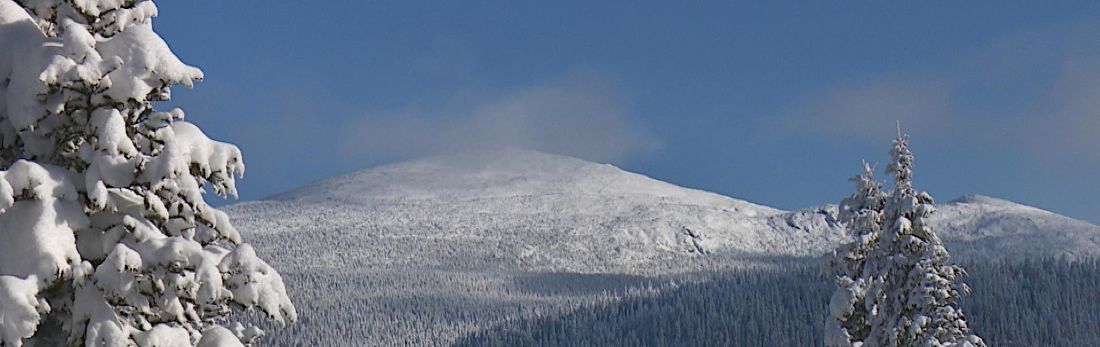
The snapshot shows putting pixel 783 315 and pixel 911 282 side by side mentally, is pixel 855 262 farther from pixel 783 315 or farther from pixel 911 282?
pixel 783 315

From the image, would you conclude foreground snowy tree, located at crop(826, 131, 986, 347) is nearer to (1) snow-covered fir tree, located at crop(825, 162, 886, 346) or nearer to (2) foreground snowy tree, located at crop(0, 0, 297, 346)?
(1) snow-covered fir tree, located at crop(825, 162, 886, 346)

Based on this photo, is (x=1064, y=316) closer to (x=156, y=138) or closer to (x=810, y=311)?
(x=810, y=311)

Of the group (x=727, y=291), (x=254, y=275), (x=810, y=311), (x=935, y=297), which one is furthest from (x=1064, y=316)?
(x=254, y=275)

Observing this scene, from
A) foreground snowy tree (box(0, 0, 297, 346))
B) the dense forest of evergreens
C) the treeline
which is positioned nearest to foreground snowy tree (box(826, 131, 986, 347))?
foreground snowy tree (box(0, 0, 297, 346))

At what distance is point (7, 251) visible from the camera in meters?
9.14

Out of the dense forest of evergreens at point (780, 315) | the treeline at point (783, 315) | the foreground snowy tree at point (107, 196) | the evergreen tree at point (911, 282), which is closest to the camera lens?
the foreground snowy tree at point (107, 196)

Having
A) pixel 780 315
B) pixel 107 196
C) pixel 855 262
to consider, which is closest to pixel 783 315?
pixel 780 315

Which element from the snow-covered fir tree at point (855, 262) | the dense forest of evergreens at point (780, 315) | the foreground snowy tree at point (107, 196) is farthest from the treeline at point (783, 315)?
the foreground snowy tree at point (107, 196)

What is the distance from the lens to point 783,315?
538ft

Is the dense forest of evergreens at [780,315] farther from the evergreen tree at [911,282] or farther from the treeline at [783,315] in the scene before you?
the evergreen tree at [911,282]

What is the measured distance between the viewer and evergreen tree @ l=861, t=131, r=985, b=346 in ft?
77.6

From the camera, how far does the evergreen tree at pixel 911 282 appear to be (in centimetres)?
2366

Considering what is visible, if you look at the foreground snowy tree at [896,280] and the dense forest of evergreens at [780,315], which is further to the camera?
the dense forest of evergreens at [780,315]

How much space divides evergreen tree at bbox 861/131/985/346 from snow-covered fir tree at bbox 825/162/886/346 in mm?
293
